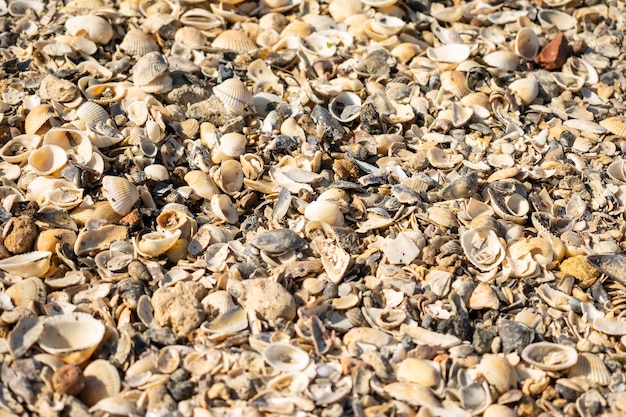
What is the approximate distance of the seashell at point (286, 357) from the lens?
2.67 meters

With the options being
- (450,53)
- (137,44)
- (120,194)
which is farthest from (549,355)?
(137,44)

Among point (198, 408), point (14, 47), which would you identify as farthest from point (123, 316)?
point (14, 47)

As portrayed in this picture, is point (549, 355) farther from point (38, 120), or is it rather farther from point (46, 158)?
point (38, 120)

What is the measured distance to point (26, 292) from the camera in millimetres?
2891

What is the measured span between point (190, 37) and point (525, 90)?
82.6 inches

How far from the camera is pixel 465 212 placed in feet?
11.2

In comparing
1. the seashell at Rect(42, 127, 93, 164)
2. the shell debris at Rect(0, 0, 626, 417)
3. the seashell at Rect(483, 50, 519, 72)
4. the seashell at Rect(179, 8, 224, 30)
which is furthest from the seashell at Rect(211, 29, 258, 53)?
the seashell at Rect(483, 50, 519, 72)

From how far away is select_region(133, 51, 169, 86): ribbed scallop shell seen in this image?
154 inches

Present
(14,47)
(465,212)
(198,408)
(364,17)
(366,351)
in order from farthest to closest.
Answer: (364,17), (14,47), (465,212), (366,351), (198,408)

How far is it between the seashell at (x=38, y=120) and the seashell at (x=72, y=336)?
1328 millimetres

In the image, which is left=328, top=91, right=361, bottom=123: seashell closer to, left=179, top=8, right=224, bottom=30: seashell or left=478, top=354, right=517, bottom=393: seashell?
left=179, top=8, right=224, bottom=30: seashell

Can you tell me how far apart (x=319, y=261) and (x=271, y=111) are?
116cm

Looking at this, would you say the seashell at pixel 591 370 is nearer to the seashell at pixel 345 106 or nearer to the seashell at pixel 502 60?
the seashell at pixel 345 106

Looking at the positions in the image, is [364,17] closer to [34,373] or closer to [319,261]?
[319,261]
